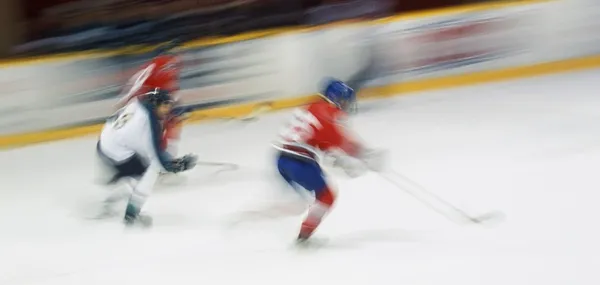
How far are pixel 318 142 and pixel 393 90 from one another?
274 centimetres

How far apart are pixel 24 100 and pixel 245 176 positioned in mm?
1847

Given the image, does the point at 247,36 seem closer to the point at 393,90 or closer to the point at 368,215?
the point at 393,90

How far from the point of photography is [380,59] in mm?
5121

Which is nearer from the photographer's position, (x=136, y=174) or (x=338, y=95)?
(x=338, y=95)

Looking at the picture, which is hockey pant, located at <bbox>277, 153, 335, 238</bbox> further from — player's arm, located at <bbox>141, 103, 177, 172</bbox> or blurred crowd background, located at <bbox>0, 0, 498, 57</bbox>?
blurred crowd background, located at <bbox>0, 0, 498, 57</bbox>

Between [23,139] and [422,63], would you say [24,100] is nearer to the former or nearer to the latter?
[23,139]

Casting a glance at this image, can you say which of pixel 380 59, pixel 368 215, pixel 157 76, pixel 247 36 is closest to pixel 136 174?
pixel 157 76

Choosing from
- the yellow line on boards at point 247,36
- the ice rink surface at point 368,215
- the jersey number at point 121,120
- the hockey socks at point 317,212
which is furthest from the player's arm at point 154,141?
the yellow line on boards at point 247,36

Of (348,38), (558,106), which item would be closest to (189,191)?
(348,38)

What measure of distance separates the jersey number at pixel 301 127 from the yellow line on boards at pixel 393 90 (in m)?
2.34

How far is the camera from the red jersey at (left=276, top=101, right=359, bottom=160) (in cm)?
246

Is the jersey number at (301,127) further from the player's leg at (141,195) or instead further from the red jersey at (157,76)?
the red jersey at (157,76)

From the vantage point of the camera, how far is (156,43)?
5176mm

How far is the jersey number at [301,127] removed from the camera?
2479 mm
